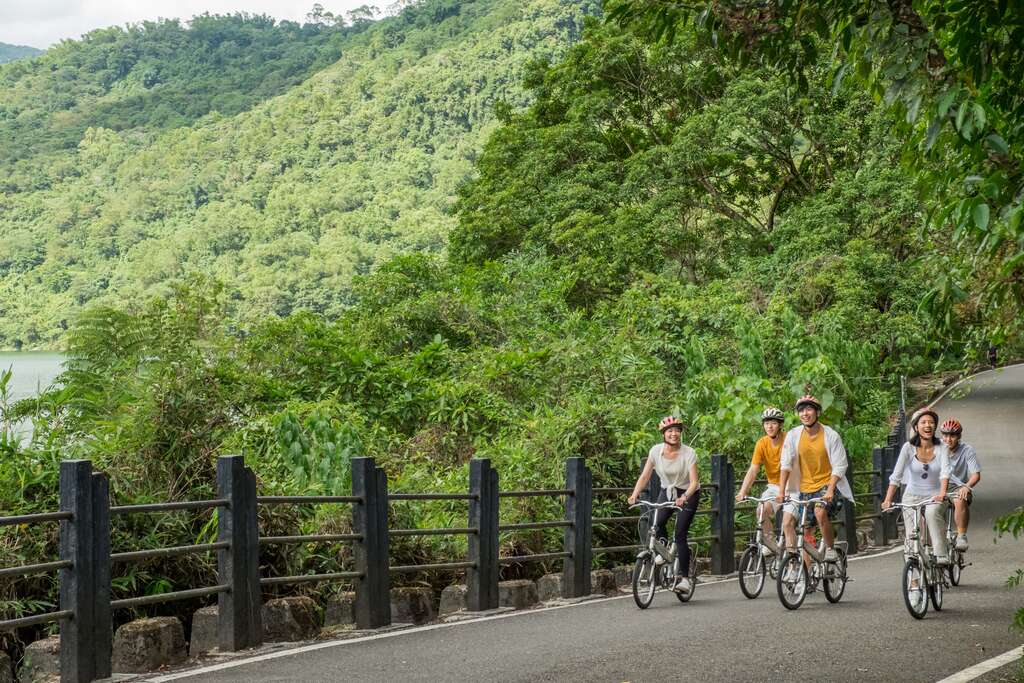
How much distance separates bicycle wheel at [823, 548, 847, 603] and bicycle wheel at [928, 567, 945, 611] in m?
1.05

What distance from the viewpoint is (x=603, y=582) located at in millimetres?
14633

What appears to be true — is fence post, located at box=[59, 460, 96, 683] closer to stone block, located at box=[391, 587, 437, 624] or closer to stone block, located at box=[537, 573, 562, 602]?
stone block, located at box=[391, 587, 437, 624]

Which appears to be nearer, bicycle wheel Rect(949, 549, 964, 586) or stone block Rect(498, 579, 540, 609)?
stone block Rect(498, 579, 540, 609)

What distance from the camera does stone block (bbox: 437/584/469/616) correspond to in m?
12.1

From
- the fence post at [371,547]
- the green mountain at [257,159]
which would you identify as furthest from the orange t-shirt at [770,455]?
the green mountain at [257,159]

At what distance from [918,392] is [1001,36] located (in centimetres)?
4648

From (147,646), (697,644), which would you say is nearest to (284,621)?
(147,646)

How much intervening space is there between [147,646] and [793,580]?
6272 mm

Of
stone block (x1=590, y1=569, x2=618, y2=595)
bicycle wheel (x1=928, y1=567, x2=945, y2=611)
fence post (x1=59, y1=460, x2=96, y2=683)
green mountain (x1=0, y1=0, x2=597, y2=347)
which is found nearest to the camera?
fence post (x1=59, y1=460, x2=96, y2=683)

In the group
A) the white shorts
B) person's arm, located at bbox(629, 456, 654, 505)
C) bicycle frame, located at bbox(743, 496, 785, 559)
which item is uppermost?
person's arm, located at bbox(629, 456, 654, 505)

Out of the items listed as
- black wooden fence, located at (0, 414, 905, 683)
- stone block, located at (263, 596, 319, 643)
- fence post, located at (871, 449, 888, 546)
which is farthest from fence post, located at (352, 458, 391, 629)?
fence post, located at (871, 449, 888, 546)

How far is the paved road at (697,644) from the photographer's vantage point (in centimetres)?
845

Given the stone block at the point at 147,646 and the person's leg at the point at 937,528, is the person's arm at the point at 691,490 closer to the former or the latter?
the person's leg at the point at 937,528

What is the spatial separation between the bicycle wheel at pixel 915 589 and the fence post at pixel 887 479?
454 inches
